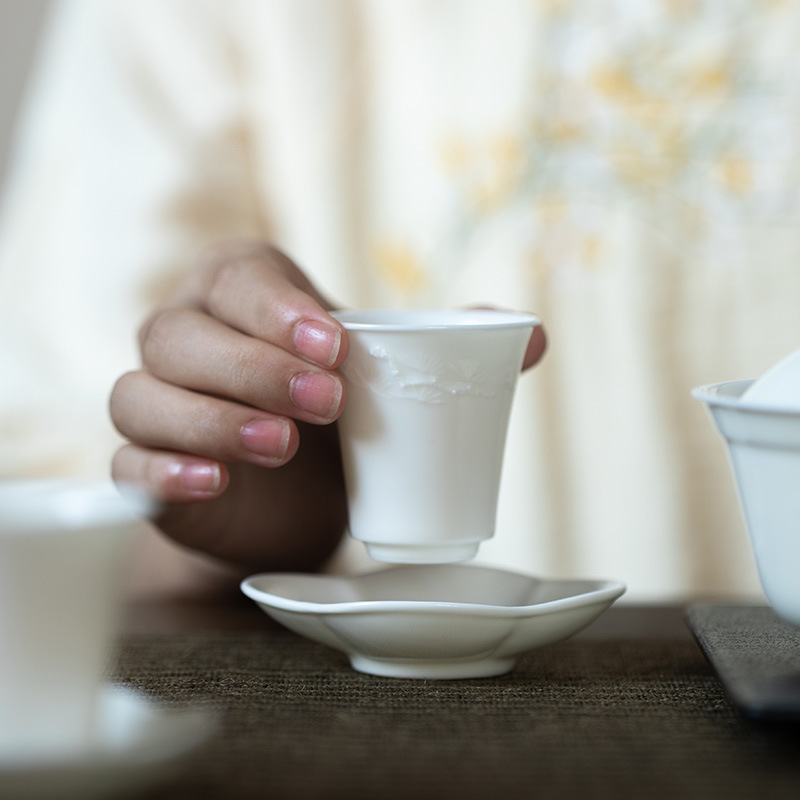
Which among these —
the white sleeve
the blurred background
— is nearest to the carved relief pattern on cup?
the white sleeve

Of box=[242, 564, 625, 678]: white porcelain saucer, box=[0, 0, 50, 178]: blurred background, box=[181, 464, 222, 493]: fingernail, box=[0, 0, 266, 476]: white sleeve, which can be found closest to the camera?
box=[242, 564, 625, 678]: white porcelain saucer

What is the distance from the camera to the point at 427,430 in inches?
16.8

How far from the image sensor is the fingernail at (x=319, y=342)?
42cm

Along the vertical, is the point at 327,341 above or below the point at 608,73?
below

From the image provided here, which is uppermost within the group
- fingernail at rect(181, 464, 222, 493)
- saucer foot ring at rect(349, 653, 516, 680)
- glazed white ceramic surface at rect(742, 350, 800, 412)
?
glazed white ceramic surface at rect(742, 350, 800, 412)

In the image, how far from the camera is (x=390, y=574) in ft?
1.63

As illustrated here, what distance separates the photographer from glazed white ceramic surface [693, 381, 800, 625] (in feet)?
1.10

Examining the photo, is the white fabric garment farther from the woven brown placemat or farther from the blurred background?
the woven brown placemat

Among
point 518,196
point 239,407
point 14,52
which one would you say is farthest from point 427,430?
point 14,52

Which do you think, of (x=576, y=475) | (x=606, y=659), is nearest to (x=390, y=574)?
(x=606, y=659)

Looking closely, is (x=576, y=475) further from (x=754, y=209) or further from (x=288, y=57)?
(x=288, y=57)

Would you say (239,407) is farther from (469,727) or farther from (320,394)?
(469,727)

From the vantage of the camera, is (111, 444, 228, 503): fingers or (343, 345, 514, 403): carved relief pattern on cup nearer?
(343, 345, 514, 403): carved relief pattern on cup

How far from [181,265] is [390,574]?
69 cm
